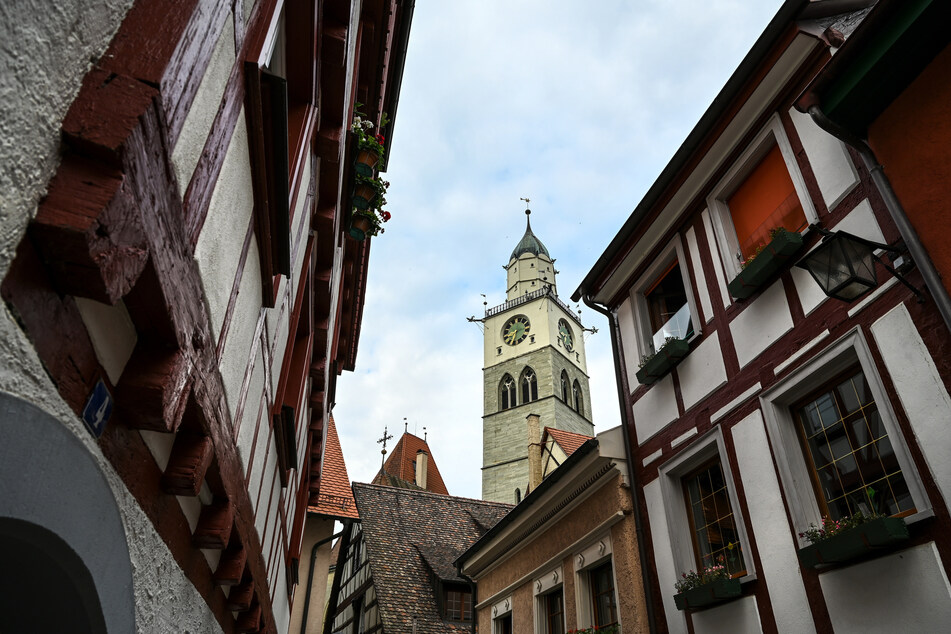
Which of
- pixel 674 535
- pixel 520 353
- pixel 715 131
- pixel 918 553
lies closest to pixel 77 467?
pixel 918 553

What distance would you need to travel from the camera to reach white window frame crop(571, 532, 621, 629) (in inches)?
337

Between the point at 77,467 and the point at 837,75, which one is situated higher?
the point at 837,75

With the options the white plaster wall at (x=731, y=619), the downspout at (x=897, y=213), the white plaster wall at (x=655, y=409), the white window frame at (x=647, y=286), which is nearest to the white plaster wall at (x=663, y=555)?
the white plaster wall at (x=731, y=619)

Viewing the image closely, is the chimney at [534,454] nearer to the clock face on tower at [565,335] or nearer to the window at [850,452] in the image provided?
the window at [850,452]

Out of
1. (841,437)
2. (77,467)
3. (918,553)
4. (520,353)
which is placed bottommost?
(77,467)

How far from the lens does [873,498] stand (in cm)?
495

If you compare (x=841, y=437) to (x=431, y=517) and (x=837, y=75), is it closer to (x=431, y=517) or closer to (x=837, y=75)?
(x=837, y=75)

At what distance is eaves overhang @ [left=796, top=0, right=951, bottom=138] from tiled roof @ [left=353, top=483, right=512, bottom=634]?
15.7 m

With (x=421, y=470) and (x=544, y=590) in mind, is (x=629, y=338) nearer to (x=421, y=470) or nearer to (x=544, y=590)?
(x=544, y=590)

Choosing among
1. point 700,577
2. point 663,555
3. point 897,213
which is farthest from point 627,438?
point 897,213

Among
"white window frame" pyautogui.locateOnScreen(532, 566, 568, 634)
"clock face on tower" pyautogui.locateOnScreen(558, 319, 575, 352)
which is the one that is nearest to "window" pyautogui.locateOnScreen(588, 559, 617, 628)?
"white window frame" pyautogui.locateOnScreen(532, 566, 568, 634)

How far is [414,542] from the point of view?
2047 centimetres

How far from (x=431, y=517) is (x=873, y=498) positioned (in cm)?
1890

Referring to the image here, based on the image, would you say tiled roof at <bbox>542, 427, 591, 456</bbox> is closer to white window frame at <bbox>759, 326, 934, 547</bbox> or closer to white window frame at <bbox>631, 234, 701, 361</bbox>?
white window frame at <bbox>631, 234, 701, 361</bbox>
